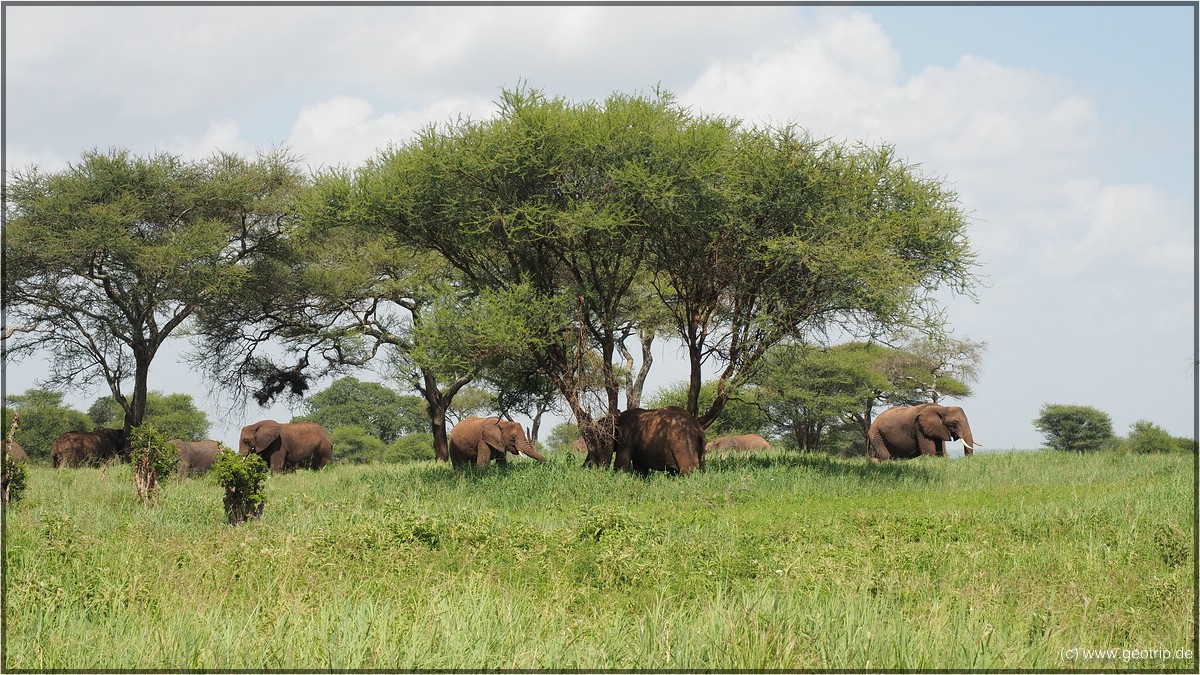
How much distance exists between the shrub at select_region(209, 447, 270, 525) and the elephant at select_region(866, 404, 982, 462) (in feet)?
66.9

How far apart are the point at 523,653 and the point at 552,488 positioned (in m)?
12.1

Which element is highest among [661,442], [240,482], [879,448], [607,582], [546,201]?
[546,201]

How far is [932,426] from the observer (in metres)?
30.5

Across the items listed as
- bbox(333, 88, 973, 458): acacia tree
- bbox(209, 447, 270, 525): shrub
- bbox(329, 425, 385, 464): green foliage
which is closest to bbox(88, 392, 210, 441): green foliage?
bbox(329, 425, 385, 464): green foliage

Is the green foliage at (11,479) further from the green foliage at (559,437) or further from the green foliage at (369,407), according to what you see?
the green foliage at (559,437)

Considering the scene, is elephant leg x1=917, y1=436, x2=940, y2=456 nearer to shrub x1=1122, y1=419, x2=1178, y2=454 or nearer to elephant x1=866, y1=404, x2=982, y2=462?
elephant x1=866, y1=404, x2=982, y2=462

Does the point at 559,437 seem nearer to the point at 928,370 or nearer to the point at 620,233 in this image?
the point at 928,370

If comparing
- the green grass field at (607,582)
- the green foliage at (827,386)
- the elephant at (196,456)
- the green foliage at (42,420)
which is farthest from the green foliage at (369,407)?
the green grass field at (607,582)

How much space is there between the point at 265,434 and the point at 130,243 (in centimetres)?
693

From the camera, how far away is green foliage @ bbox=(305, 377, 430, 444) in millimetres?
65375

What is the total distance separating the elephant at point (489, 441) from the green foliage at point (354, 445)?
35830mm

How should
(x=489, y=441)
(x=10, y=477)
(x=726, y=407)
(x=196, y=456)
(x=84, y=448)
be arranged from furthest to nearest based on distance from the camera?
(x=726, y=407) → (x=84, y=448) → (x=196, y=456) → (x=489, y=441) → (x=10, y=477)

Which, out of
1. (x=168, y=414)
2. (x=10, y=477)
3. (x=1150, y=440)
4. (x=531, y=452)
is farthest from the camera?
(x=168, y=414)

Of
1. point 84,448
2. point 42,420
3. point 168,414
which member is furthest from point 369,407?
point 84,448
